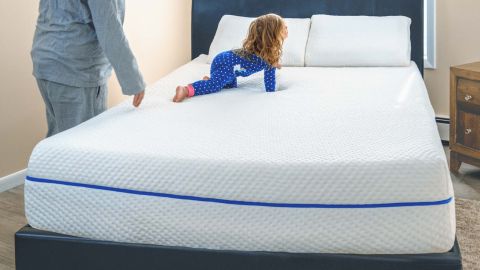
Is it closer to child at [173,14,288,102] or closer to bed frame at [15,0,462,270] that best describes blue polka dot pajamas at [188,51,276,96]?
child at [173,14,288,102]

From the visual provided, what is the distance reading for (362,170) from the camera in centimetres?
180

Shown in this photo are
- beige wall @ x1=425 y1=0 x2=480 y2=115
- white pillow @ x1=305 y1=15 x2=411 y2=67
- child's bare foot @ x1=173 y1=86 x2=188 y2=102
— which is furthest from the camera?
beige wall @ x1=425 y1=0 x2=480 y2=115

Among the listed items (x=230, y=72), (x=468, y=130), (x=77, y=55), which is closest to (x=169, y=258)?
(x=77, y=55)

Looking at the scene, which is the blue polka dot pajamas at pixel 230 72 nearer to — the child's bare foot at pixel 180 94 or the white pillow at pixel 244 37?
the child's bare foot at pixel 180 94

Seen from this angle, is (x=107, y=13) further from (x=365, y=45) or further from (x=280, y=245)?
(x=365, y=45)

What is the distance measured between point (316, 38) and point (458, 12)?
32.1 inches

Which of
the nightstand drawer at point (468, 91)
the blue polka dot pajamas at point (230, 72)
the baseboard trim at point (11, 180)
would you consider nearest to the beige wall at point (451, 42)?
the nightstand drawer at point (468, 91)

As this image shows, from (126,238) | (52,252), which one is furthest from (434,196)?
(52,252)

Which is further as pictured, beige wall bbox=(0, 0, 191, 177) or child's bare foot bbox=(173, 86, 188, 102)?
beige wall bbox=(0, 0, 191, 177)

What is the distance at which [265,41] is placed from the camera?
118 inches

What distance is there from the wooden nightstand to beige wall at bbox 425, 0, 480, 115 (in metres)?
0.42

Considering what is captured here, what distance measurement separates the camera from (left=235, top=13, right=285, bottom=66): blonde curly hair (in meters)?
3.00

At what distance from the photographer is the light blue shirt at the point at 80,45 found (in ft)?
7.59

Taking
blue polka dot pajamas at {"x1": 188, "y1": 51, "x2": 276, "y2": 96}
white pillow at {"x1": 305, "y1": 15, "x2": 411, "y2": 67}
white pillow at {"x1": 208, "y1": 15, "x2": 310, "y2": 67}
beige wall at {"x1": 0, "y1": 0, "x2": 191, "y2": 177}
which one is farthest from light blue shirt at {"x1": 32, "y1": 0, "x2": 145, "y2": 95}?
white pillow at {"x1": 305, "y1": 15, "x2": 411, "y2": 67}
